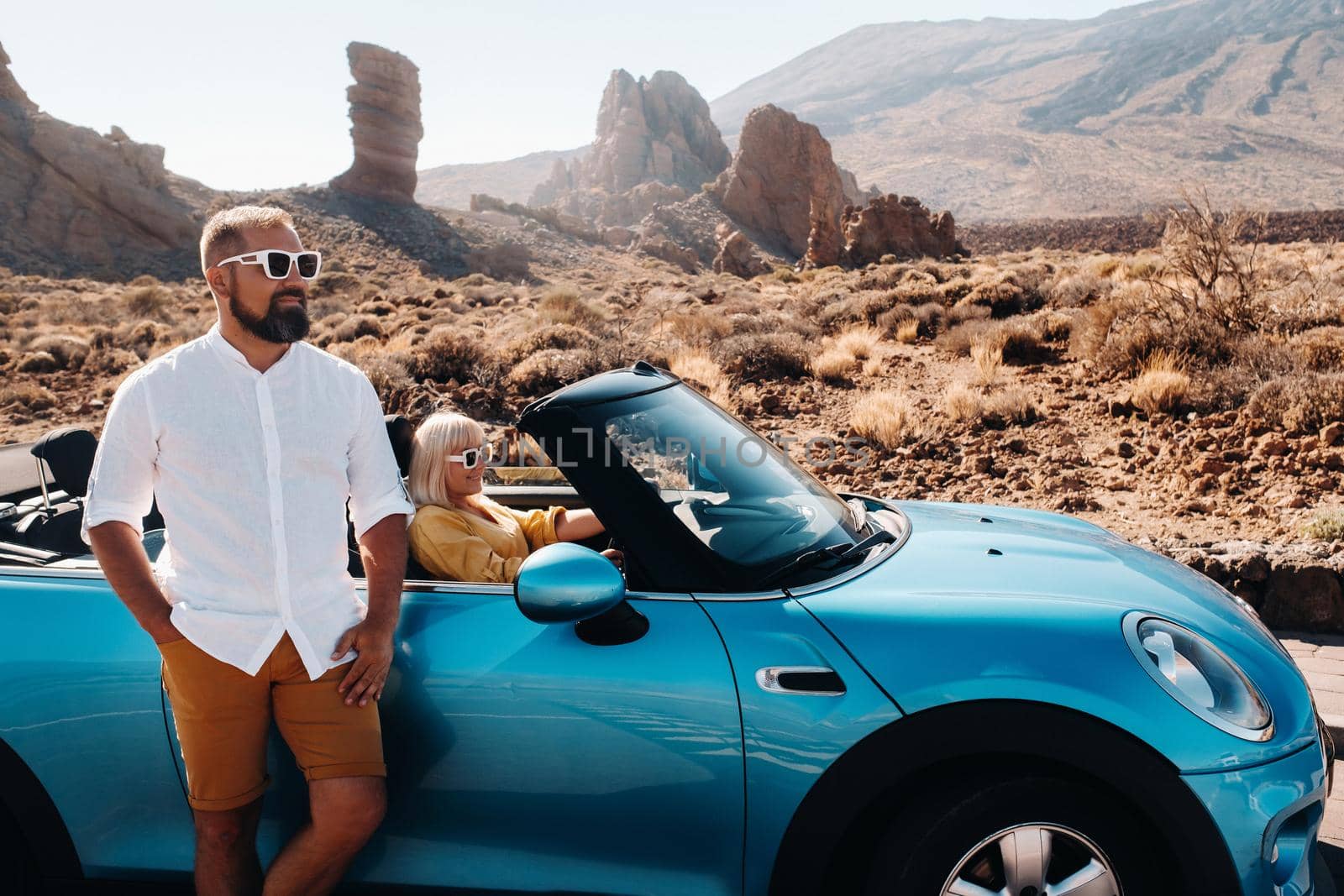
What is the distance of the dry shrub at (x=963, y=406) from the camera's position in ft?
31.5

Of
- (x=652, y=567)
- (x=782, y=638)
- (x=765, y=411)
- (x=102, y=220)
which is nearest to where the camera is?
(x=782, y=638)

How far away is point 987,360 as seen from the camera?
1140 cm

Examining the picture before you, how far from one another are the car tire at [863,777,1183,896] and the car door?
398mm

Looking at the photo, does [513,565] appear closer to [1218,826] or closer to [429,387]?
[1218,826]

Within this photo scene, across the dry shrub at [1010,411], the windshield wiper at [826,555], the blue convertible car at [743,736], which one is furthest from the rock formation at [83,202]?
the windshield wiper at [826,555]

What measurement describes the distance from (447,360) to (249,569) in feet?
36.8

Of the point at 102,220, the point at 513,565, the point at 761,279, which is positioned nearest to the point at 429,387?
the point at 513,565

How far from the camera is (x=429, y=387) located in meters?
12.0

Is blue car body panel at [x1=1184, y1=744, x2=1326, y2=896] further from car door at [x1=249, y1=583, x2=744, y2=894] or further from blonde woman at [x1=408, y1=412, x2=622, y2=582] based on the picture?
blonde woman at [x1=408, y1=412, x2=622, y2=582]

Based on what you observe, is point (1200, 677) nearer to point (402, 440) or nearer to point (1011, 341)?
point (402, 440)

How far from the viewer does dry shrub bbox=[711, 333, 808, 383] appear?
41.2 ft

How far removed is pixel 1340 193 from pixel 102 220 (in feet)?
362

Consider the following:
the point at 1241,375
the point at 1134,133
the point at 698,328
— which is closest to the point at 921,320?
the point at 698,328

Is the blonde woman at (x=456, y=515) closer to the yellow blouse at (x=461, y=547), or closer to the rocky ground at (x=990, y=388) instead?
the yellow blouse at (x=461, y=547)
